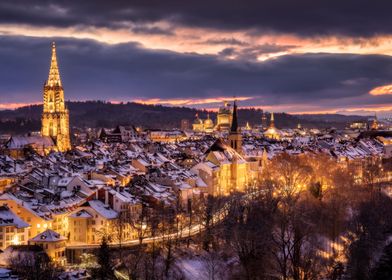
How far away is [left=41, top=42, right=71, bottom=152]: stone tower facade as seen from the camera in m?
126

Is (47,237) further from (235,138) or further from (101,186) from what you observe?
(235,138)

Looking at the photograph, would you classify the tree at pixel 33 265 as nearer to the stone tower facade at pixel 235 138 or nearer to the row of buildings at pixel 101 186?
the row of buildings at pixel 101 186

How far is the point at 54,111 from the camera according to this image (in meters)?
127

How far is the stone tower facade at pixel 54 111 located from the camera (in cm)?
12569

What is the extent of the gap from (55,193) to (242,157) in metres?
35.1

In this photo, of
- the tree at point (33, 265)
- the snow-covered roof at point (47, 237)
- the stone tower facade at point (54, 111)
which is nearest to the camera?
the tree at point (33, 265)

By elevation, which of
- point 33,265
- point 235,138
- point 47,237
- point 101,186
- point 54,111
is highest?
point 54,111

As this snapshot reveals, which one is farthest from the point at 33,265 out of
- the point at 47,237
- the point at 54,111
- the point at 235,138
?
the point at 54,111

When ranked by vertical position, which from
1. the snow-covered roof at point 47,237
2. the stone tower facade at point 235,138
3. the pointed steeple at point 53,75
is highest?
the pointed steeple at point 53,75

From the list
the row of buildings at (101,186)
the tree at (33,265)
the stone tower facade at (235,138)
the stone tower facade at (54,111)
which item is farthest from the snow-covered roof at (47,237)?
the stone tower facade at (54,111)

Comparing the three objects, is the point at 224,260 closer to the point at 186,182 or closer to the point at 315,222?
the point at 315,222

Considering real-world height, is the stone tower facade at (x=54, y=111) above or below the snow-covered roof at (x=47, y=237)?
above

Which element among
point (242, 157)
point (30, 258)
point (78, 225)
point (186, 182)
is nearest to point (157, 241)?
point (78, 225)

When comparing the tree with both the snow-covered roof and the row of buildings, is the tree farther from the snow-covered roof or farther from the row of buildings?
the row of buildings
